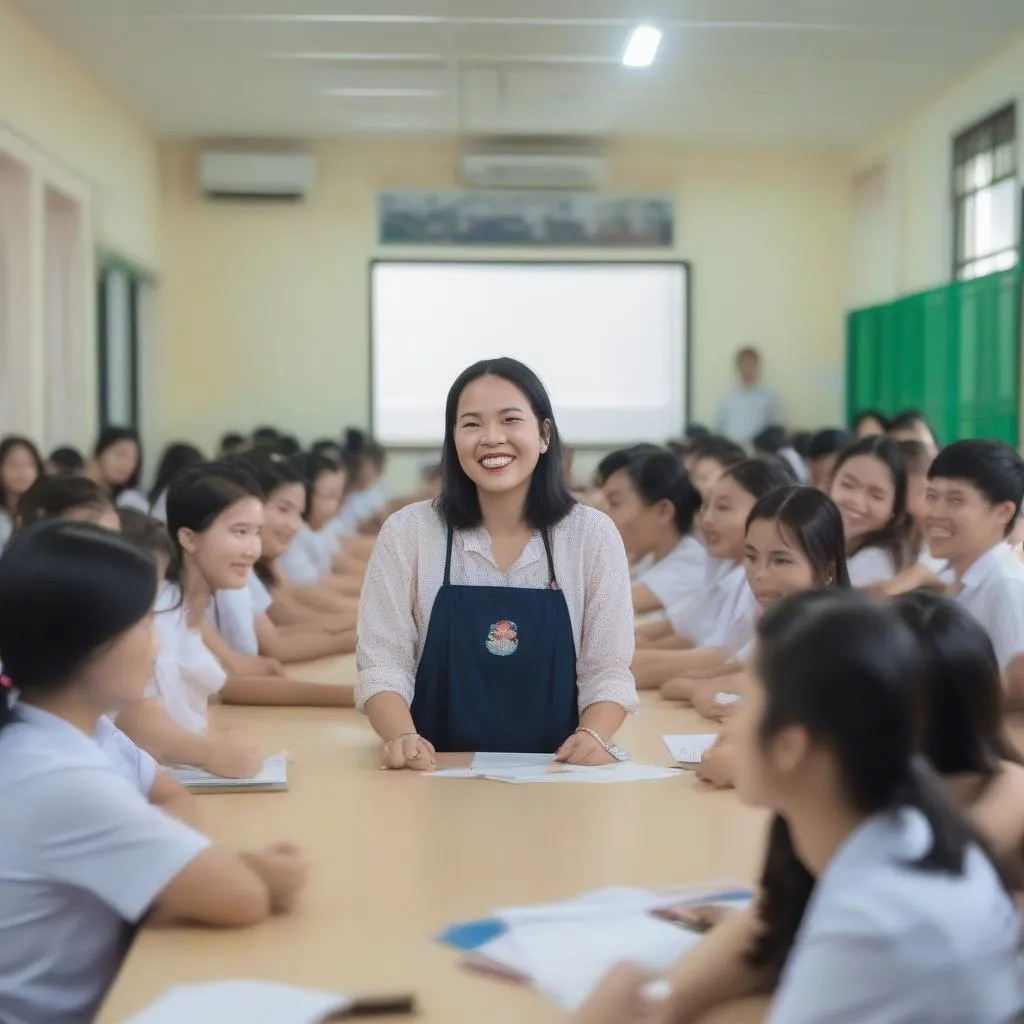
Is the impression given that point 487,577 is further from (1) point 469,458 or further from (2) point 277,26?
(2) point 277,26

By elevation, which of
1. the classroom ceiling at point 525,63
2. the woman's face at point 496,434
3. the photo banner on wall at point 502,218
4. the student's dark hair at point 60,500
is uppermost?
the classroom ceiling at point 525,63

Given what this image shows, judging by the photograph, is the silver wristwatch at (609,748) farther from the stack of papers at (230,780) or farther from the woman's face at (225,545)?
the woman's face at (225,545)

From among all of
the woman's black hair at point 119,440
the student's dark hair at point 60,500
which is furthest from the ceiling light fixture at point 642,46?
the student's dark hair at point 60,500

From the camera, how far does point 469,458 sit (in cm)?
259

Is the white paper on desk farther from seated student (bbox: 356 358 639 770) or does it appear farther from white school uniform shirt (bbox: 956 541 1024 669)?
white school uniform shirt (bbox: 956 541 1024 669)

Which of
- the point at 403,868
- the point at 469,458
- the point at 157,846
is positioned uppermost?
the point at 469,458

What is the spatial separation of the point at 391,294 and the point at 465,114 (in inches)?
71.7

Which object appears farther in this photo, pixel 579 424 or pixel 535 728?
pixel 579 424

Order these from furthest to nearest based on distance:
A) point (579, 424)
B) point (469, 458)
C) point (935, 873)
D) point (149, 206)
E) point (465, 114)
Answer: point (579, 424)
point (149, 206)
point (465, 114)
point (469, 458)
point (935, 873)

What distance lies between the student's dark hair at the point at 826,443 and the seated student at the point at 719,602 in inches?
77.4

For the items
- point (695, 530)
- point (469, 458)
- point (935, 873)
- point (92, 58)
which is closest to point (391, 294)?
point (92, 58)

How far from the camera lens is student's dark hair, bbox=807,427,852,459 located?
237 inches

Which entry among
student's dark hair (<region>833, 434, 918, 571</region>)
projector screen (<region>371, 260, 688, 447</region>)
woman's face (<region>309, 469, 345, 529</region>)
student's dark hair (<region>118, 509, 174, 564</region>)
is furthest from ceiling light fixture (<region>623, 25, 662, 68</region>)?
student's dark hair (<region>118, 509, 174, 564</region>)

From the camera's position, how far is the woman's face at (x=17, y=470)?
21.0ft
